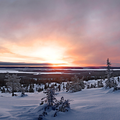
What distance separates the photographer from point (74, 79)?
13039 millimetres

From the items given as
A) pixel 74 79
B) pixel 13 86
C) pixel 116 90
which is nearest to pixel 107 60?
pixel 116 90

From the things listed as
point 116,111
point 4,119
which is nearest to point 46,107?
point 4,119

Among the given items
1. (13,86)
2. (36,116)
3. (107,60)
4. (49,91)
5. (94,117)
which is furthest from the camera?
(13,86)

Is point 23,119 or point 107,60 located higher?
point 107,60

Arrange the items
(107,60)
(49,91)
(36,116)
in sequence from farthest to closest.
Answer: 1. (107,60)
2. (49,91)
3. (36,116)

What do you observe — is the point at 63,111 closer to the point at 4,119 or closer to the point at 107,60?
the point at 4,119

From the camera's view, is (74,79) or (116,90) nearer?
(116,90)

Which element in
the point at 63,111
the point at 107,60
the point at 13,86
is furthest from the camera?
the point at 13,86

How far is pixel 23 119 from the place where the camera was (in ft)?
9.75

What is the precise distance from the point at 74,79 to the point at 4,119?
10.7 meters

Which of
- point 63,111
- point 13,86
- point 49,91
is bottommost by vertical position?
point 13,86

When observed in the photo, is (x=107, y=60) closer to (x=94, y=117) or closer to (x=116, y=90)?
(x=116, y=90)

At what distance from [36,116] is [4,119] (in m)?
0.89

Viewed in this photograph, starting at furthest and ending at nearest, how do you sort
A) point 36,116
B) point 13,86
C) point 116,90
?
1. point 13,86
2. point 116,90
3. point 36,116
